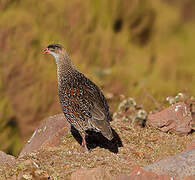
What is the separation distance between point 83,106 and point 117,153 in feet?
2.91

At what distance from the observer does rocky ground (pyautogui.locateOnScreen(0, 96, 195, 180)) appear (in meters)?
6.76

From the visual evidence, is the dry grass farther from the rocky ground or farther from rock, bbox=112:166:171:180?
rock, bbox=112:166:171:180

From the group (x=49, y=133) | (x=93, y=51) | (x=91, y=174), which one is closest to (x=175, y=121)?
(x=49, y=133)

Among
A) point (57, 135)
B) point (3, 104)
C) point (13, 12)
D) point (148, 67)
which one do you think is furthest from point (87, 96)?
point (148, 67)

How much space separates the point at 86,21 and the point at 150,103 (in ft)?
7.58

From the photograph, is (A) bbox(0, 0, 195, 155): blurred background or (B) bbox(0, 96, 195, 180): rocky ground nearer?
(B) bbox(0, 96, 195, 180): rocky ground

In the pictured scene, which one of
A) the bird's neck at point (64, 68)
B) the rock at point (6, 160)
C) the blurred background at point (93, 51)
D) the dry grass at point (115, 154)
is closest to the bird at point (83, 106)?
the bird's neck at point (64, 68)

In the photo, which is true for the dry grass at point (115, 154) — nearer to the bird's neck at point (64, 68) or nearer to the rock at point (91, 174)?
the rock at point (91, 174)

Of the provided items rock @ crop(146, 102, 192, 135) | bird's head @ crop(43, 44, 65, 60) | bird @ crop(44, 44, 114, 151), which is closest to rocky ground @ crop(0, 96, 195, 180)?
rock @ crop(146, 102, 192, 135)

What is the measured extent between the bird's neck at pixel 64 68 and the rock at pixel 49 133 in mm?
853

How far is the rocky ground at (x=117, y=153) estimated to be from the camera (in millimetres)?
6758

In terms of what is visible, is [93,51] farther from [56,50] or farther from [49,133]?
[49,133]

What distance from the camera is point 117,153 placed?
8289 mm

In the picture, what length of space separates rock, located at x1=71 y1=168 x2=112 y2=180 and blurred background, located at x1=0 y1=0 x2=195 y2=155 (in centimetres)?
437
